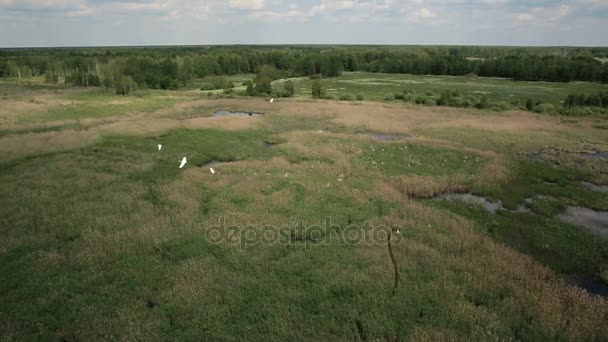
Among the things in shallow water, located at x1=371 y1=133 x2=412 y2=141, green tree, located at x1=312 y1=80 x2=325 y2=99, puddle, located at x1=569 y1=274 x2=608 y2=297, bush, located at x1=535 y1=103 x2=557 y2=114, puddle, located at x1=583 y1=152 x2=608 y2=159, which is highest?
green tree, located at x1=312 y1=80 x2=325 y2=99

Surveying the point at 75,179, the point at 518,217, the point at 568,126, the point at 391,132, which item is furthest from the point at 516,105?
the point at 75,179

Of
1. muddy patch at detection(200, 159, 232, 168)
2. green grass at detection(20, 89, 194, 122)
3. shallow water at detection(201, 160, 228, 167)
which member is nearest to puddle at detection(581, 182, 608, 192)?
muddy patch at detection(200, 159, 232, 168)

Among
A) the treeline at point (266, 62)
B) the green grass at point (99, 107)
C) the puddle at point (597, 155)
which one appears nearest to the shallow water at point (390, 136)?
the puddle at point (597, 155)

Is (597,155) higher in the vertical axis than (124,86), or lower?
lower

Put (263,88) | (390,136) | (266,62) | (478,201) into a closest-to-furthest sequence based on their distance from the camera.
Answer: (478,201) < (390,136) < (263,88) < (266,62)

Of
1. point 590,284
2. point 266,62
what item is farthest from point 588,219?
point 266,62

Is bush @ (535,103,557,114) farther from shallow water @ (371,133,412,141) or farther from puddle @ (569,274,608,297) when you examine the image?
puddle @ (569,274,608,297)

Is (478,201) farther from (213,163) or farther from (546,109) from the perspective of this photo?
(546,109)
